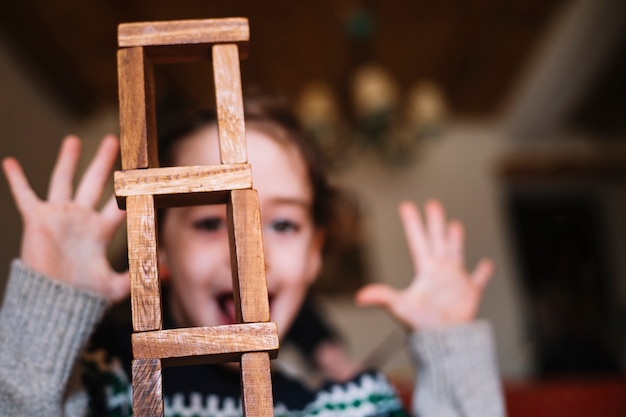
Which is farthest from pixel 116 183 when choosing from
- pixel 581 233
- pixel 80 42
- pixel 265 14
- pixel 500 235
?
pixel 581 233

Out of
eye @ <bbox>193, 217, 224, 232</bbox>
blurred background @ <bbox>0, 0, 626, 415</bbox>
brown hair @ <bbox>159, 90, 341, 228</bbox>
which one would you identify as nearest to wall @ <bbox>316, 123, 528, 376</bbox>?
blurred background @ <bbox>0, 0, 626, 415</bbox>

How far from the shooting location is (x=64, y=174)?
698 millimetres

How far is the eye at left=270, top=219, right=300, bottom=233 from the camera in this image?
2.65 ft

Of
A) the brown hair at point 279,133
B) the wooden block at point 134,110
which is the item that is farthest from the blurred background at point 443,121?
the wooden block at point 134,110

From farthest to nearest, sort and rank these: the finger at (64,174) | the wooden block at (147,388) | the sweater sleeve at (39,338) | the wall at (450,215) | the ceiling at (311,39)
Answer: the wall at (450,215) → the ceiling at (311,39) → the finger at (64,174) → the sweater sleeve at (39,338) → the wooden block at (147,388)

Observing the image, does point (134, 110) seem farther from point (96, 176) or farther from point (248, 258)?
point (96, 176)

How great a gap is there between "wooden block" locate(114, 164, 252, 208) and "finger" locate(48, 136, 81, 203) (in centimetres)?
27

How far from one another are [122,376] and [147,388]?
37 centimetres

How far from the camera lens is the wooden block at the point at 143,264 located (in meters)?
0.42

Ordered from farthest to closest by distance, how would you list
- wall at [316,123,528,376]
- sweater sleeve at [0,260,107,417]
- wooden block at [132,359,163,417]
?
wall at [316,123,528,376] → sweater sleeve at [0,260,107,417] → wooden block at [132,359,163,417]

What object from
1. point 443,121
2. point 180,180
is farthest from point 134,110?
point 443,121

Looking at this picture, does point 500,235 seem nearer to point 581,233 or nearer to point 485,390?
point 581,233

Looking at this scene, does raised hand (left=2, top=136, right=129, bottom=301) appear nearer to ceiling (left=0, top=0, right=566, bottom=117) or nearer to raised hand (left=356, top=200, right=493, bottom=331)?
raised hand (left=356, top=200, right=493, bottom=331)

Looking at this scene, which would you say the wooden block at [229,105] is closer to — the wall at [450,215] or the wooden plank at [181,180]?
the wooden plank at [181,180]
